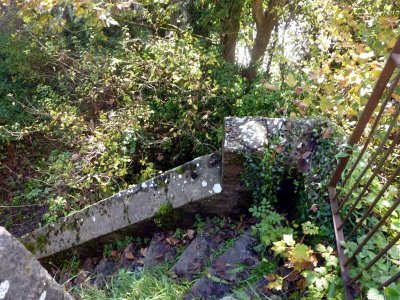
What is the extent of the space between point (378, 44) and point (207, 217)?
1953 mm

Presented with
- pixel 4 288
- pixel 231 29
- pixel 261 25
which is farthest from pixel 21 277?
pixel 261 25

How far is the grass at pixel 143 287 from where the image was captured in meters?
2.55

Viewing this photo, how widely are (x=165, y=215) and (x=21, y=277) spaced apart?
178cm

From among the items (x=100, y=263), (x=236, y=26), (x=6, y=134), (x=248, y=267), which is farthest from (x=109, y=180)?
(x=236, y=26)

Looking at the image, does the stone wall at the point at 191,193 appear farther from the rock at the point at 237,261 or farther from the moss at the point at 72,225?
the rock at the point at 237,261

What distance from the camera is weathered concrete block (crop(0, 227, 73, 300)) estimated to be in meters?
1.47

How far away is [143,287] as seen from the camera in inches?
105

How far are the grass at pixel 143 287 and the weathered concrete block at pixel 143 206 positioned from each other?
1.78ft

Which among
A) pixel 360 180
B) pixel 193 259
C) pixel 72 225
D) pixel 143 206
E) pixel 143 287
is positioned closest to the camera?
pixel 360 180

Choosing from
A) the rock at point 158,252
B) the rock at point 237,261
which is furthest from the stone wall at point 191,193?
the rock at point 237,261

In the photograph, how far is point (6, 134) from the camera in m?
6.09

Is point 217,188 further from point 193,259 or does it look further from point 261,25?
point 261,25

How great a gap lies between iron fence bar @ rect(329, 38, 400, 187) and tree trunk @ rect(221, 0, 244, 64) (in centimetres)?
429

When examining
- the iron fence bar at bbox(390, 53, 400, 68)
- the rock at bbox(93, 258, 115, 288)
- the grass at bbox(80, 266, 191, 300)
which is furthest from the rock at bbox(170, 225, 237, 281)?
the iron fence bar at bbox(390, 53, 400, 68)
